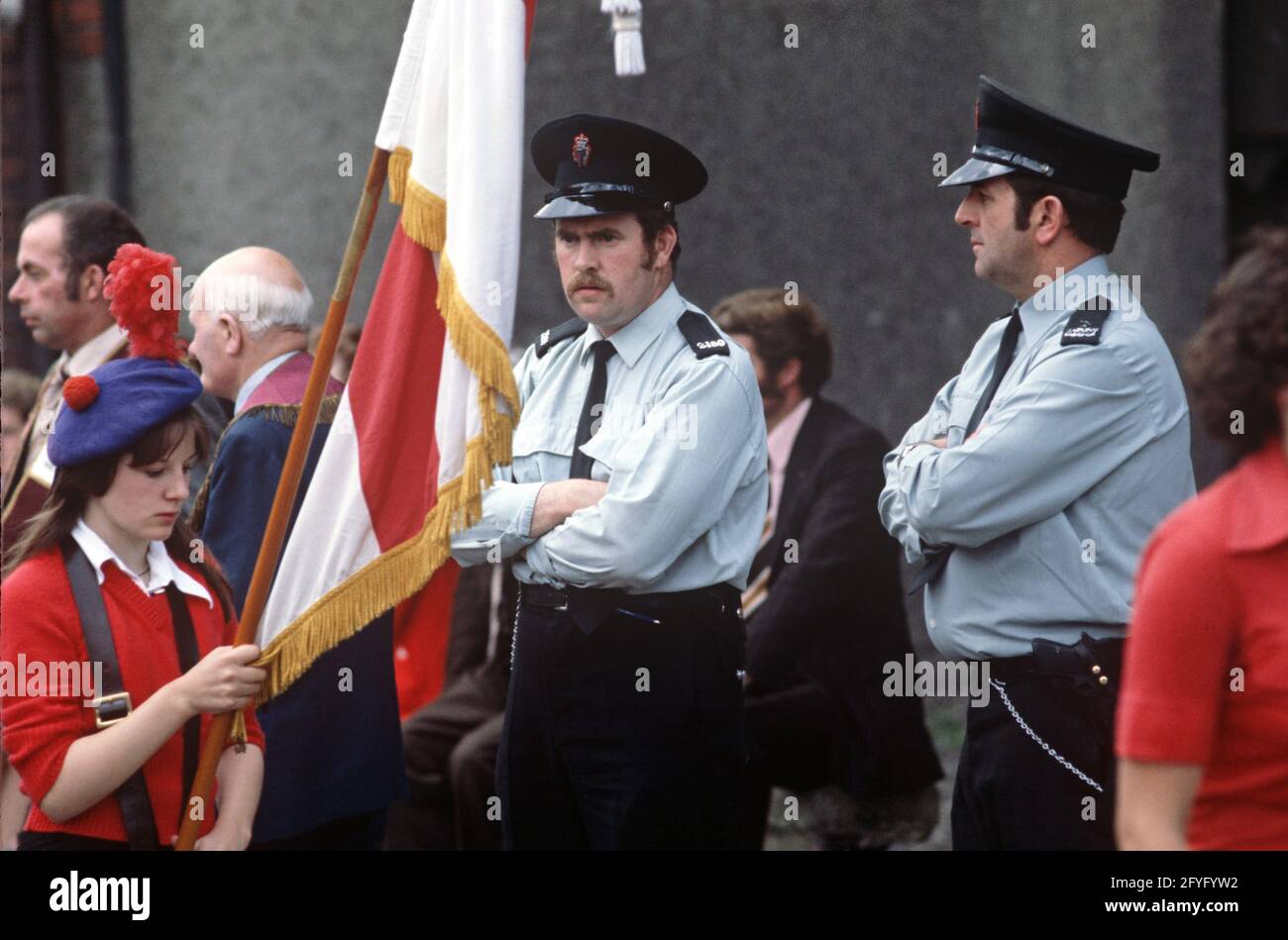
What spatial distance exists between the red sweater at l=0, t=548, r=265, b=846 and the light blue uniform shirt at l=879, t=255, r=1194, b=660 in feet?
5.23

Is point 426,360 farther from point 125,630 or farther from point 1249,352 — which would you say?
point 1249,352

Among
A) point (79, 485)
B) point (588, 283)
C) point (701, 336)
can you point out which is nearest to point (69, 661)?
point (79, 485)

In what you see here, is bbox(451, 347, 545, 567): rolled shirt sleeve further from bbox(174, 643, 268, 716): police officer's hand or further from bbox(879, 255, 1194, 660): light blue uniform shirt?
bbox(879, 255, 1194, 660): light blue uniform shirt

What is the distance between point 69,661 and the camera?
3291 mm

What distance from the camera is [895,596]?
18.1 feet

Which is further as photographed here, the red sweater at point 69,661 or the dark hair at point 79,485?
the dark hair at point 79,485

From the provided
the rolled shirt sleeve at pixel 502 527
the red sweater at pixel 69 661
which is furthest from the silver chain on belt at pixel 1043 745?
the red sweater at pixel 69 661

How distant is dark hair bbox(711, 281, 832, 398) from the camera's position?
5684 millimetres

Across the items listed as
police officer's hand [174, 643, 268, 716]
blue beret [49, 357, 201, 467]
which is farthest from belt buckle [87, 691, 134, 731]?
blue beret [49, 357, 201, 467]

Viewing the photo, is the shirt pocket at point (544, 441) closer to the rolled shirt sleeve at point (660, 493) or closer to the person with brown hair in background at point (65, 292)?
the rolled shirt sleeve at point (660, 493)

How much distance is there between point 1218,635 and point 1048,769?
4.33 feet

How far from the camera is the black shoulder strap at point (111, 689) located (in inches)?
130

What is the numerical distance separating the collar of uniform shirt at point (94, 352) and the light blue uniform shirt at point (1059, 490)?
2.54m

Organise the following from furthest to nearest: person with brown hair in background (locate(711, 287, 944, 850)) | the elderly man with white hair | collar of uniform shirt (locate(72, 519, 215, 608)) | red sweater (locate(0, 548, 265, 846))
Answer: person with brown hair in background (locate(711, 287, 944, 850)), the elderly man with white hair, collar of uniform shirt (locate(72, 519, 215, 608)), red sweater (locate(0, 548, 265, 846))
